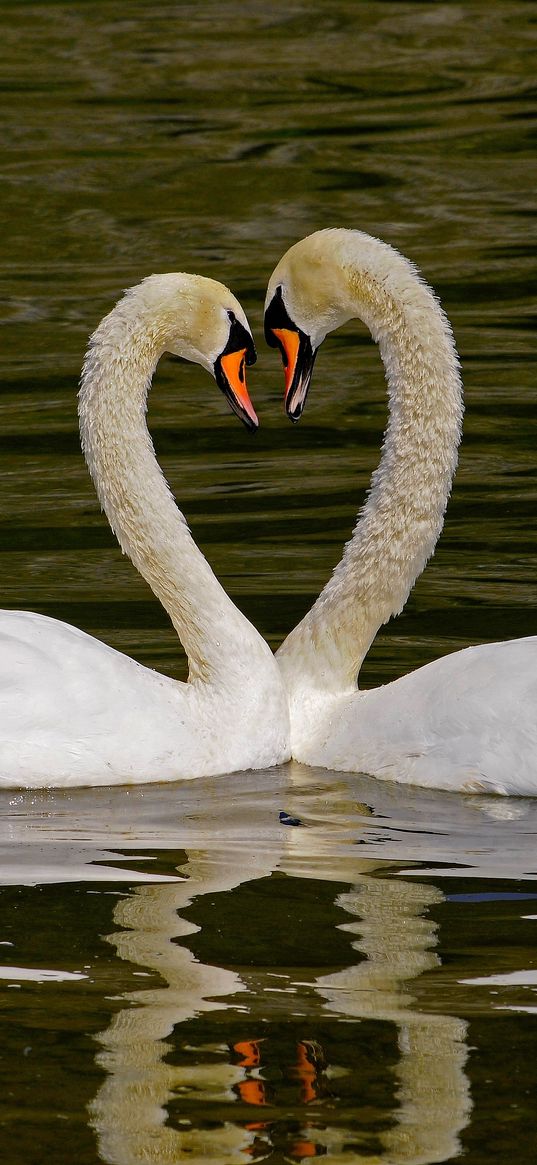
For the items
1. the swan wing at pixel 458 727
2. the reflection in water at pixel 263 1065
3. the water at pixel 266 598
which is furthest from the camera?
the swan wing at pixel 458 727

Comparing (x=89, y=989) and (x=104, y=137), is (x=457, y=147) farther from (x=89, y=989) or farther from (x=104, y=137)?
(x=89, y=989)

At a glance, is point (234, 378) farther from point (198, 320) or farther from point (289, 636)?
point (289, 636)

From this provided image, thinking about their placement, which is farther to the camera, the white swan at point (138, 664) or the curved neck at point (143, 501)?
the curved neck at point (143, 501)

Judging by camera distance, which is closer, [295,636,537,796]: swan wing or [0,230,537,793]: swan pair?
[295,636,537,796]: swan wing

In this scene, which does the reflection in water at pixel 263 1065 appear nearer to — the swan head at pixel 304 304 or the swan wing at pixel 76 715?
the swan wing at pixel 76 715

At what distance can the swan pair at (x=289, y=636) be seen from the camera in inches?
261

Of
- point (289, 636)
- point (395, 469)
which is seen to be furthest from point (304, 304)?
point (289, 636)

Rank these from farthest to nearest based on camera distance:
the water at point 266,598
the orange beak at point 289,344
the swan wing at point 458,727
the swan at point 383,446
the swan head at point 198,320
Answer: the orange beak at point 289,344 → the swan at point 383,446 → the swan head at point 198,320 → the swan wing at point 458,727 → the water at point 266,598

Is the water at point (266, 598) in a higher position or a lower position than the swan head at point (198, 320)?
lower

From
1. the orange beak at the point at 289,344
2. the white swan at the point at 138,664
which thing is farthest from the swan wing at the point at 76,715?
the orange beak at the point at 289,344

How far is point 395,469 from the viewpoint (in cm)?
781

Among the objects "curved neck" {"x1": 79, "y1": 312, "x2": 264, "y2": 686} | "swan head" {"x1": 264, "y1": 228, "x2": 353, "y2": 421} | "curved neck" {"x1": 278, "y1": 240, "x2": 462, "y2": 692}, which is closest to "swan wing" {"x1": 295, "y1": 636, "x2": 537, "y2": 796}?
"curved neck" {"x1": 79, "y1": 312, "x2": 264, "y2": 686}

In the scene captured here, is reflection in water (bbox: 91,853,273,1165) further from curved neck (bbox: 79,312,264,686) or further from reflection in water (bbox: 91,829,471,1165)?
curved neck (bbox: 79,312,264,686)

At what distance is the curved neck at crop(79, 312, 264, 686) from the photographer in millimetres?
7375
